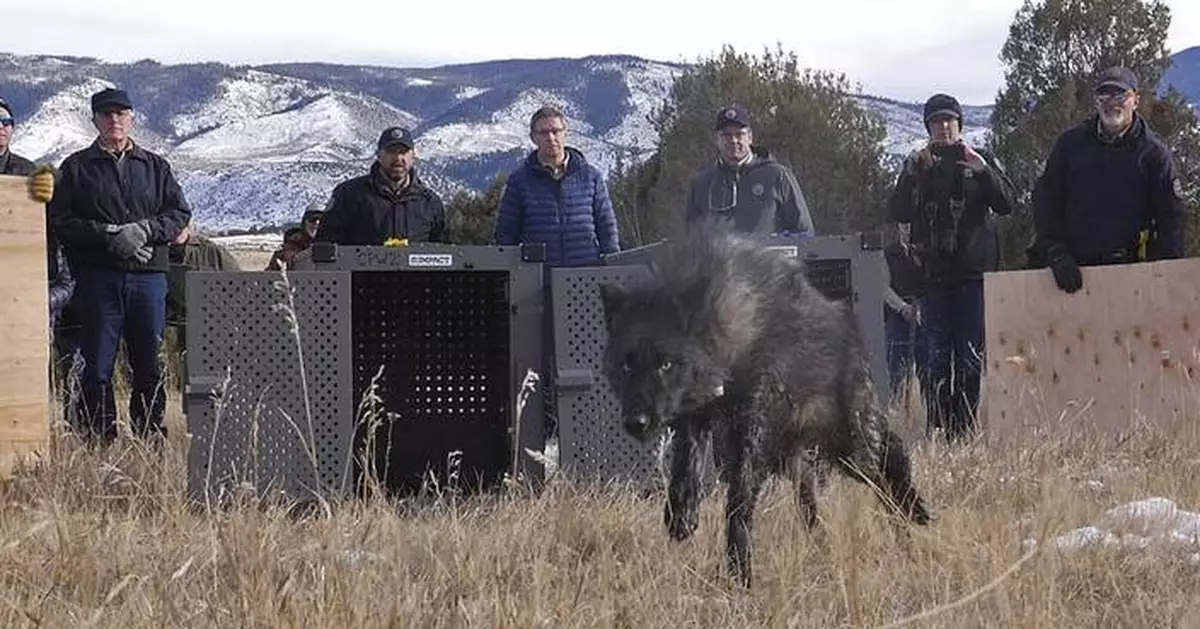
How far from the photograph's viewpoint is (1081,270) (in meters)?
7.77

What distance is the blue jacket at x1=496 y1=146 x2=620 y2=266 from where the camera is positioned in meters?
7.64

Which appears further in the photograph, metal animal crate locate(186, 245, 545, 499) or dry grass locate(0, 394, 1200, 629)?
metal animal crate locate(186, 245, 545, 499)

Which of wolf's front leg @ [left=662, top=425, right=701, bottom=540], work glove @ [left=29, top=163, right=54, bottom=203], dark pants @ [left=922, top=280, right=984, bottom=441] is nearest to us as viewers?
wolf's front leg @ [left=662, top=425, right=701, bottom=540]

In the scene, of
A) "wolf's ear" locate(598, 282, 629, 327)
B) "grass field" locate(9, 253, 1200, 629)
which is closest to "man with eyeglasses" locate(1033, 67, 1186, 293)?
"grass field" locate(9, 253, 1200, 629)

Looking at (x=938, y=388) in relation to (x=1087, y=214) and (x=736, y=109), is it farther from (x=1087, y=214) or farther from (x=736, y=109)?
(x=736, y=109)

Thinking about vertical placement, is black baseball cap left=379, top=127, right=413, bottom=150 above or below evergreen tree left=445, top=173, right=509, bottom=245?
below

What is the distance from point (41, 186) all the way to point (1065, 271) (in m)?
5.03

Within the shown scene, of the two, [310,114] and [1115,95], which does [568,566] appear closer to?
[1115,95]

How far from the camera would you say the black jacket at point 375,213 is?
24.6ft

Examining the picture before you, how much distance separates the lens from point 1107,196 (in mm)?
7680

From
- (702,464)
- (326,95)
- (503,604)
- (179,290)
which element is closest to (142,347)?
(179,290)

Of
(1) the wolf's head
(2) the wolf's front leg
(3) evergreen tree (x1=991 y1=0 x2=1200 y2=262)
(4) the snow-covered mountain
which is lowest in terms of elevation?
(2) the wolf's front leg

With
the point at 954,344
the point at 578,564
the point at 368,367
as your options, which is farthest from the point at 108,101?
the point at 954,344

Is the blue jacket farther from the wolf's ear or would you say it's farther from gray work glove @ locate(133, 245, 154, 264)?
the wolf's ear
